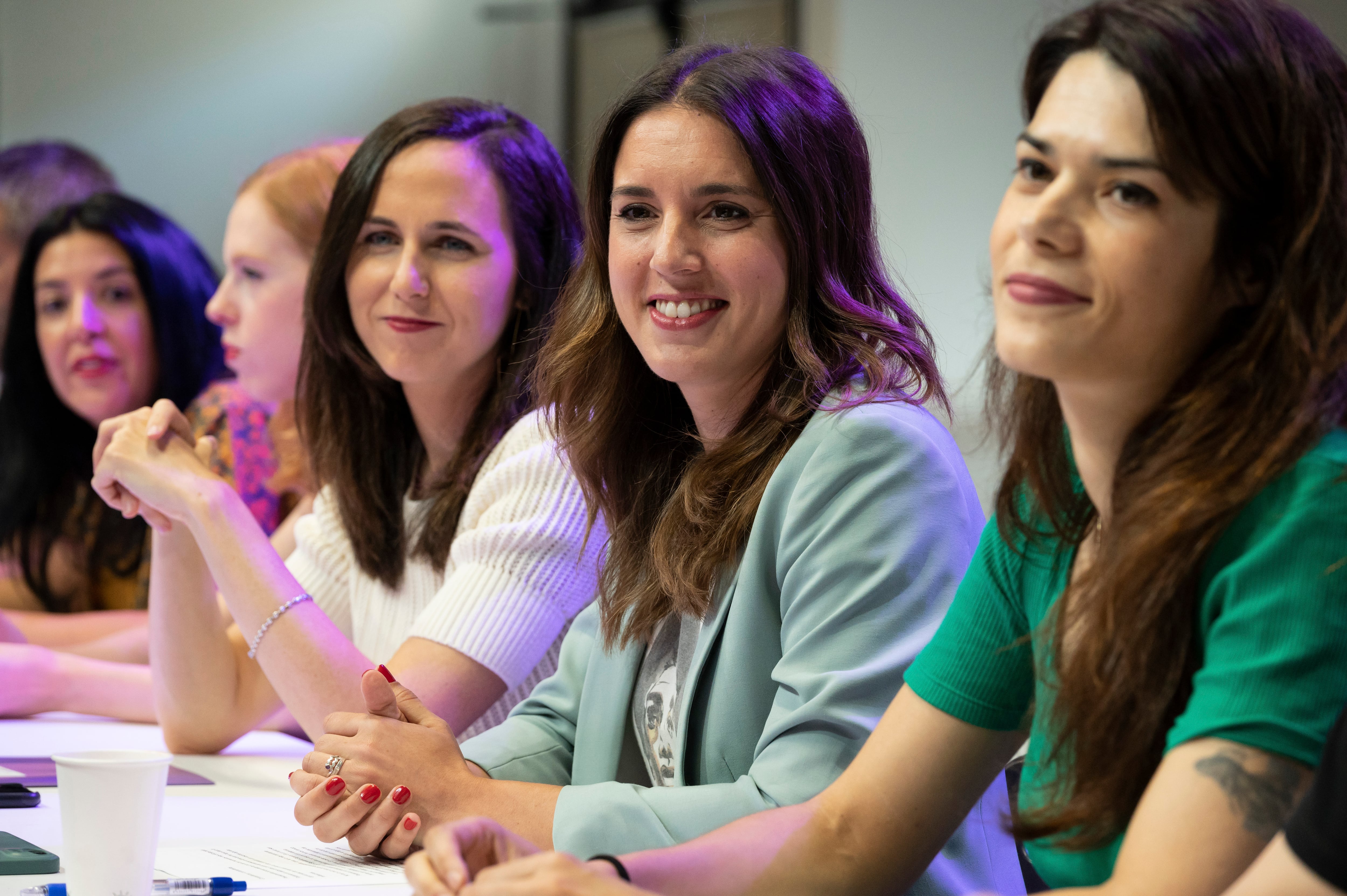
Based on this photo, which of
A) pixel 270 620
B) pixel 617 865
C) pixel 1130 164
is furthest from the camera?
pixel 270 620

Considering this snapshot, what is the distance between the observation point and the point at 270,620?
1.79 m

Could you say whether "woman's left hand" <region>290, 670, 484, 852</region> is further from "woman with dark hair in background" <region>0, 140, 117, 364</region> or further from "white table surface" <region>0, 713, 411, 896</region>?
"woman with dark hair in background" <region>0, 140, 117, 364</region>

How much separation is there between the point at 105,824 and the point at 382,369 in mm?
1103

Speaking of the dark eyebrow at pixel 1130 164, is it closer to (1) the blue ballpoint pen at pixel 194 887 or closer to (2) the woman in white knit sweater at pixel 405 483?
(1) the blue ballpoint pen at pixel 194 887

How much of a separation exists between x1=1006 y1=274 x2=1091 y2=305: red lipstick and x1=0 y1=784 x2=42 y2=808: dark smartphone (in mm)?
1156

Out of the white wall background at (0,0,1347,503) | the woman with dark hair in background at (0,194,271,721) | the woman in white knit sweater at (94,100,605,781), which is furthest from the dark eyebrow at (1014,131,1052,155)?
the woman with dark hair in background at (0,194,271,721)

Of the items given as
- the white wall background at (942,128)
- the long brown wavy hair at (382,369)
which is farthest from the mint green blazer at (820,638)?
the white wall background at (942,128)

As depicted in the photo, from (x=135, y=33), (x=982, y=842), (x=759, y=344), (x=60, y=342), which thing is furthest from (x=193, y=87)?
(x=982, y=842)

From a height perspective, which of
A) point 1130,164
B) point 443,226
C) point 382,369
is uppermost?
A: point 1130,164

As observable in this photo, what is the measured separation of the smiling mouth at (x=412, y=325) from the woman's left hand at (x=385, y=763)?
64cm

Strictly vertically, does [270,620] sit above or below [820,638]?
below

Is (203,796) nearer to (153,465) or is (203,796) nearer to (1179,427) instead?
(153,465)

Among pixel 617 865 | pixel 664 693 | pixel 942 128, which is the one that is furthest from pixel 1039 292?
pixel 942 128

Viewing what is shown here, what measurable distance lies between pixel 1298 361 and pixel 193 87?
15.4 ft
